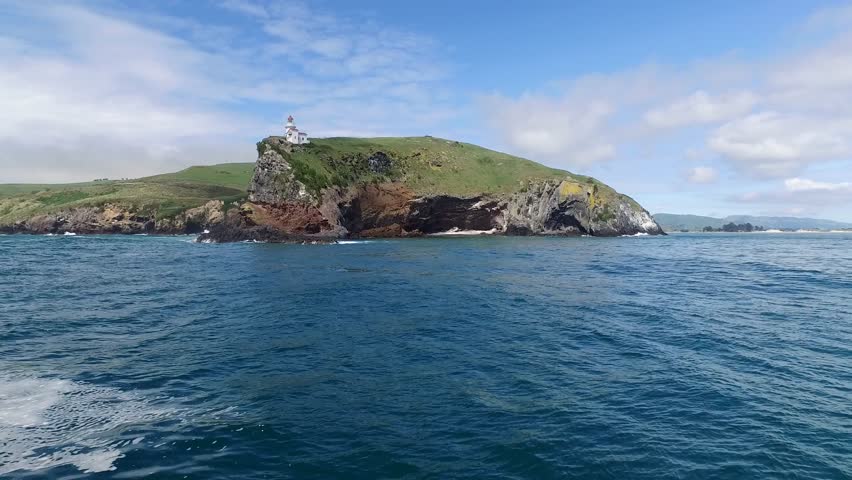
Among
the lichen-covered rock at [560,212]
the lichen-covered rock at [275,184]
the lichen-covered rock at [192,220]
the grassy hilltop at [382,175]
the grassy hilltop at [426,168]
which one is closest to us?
the lichen-covered rock at [275,184]

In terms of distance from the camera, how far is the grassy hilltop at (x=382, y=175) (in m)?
123

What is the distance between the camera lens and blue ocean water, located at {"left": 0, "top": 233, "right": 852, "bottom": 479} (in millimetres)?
10531

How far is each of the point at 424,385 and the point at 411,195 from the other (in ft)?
382

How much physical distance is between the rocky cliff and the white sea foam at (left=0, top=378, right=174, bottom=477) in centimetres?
8578

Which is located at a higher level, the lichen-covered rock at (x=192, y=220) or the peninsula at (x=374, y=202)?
the peninsula at (x=374, y=202)

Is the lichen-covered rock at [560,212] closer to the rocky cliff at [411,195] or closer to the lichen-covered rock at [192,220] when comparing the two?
the rocky cliff at [411,195]

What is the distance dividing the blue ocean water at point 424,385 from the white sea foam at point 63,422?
0.21ft

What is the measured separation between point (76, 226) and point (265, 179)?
3473 inches

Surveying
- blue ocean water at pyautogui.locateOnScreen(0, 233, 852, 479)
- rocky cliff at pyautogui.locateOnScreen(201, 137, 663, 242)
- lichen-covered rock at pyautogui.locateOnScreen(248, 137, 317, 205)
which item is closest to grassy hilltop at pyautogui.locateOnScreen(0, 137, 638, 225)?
rocky cliff at pyautogui.locateOnScreen(201, 137, 663, 242)

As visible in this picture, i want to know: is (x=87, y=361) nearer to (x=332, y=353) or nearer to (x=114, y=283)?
(x=332, y=353)

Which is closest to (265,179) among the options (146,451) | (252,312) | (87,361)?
(252,312)

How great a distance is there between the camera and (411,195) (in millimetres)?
130375

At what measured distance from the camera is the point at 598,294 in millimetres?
33156

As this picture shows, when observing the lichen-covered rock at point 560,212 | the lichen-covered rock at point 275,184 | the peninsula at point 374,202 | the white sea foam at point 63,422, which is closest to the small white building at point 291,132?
the peninsula at point 374,202
